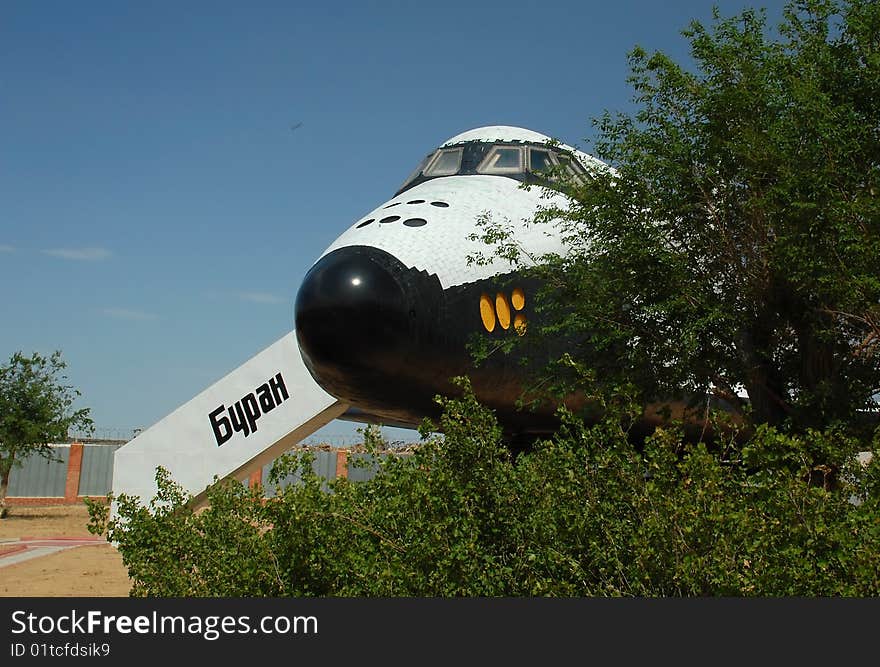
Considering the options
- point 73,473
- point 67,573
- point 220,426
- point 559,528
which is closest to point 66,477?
point 73,473

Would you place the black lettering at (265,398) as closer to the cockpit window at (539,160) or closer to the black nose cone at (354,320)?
the cockpit window at (539,160)

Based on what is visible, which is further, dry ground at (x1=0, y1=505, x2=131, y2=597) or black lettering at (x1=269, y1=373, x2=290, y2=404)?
black lettering at (x1=269, y1=373, x2=290, y2=404)

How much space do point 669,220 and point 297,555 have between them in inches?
190

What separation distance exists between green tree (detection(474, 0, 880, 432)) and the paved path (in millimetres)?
13237

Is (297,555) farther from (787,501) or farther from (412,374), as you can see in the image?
(787,501)

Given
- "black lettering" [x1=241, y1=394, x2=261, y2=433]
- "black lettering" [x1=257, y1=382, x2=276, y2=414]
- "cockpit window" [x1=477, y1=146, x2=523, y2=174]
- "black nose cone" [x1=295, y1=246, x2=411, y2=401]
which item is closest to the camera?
"black nose cone" [x1=295, y1=246, x2=411, y2=401]

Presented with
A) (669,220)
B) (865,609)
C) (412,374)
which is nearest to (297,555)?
(412,374)

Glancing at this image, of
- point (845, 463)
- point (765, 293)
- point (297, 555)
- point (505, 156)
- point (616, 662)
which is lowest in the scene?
point (616, 662)

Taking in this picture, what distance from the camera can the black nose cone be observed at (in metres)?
7.07

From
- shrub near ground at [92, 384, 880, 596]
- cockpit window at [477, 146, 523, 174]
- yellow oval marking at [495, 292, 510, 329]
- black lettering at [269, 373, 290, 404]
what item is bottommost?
shrub near ground at [92, 384, 880, 596]

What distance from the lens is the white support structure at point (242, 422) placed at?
559 inches

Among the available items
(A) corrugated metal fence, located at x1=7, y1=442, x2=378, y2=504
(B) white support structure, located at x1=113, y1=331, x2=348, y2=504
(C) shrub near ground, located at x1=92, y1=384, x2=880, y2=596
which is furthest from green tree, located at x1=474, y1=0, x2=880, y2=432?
(A) corrugated metal fence, located at x1=7, y1=442, x2=378, y2=504

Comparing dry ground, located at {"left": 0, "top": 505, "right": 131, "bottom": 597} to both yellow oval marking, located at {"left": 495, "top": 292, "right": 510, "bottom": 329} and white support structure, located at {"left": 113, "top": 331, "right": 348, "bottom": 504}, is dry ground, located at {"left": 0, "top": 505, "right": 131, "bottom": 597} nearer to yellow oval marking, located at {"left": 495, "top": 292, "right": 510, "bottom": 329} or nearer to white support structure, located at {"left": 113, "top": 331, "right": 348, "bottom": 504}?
white support structure, located at {"left": 113, "top": 331, "right": 348, "bottom": 504}

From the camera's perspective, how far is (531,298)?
29.0 feet
